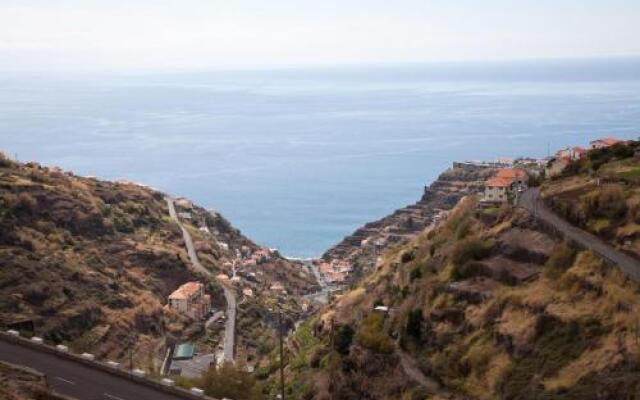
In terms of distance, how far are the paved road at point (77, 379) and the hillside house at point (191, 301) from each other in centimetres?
2990

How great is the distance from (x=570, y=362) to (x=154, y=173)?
14770cm

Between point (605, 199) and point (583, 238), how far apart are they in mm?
2069

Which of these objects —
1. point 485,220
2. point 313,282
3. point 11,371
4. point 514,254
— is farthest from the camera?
point 313,282

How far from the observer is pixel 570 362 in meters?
20.3

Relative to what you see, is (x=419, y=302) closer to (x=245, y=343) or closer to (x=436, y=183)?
(x=245, y=343)

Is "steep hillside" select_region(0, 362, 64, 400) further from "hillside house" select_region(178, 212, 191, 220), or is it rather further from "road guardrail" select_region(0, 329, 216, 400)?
"hillside house" select_region(178, 212, 191, 220)

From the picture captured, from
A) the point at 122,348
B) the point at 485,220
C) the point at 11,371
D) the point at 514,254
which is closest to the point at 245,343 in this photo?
the point at 122,348

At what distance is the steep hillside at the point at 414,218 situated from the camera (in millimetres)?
84000

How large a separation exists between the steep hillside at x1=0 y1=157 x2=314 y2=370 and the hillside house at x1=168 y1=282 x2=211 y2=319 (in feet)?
3.78

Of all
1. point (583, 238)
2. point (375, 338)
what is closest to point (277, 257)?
point (375, 338)

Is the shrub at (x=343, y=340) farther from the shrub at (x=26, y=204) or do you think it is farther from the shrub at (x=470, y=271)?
the shrub at (x=26, y=204)

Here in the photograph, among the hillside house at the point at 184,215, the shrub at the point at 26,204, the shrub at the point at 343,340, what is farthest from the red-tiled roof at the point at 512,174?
the hillside house at the point at 184,215

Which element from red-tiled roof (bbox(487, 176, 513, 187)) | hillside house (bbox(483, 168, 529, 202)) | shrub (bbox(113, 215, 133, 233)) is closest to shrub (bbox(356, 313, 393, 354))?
hillside house (bbox(483, 168, 529, 202))

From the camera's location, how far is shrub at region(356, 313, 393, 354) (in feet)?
84.5
